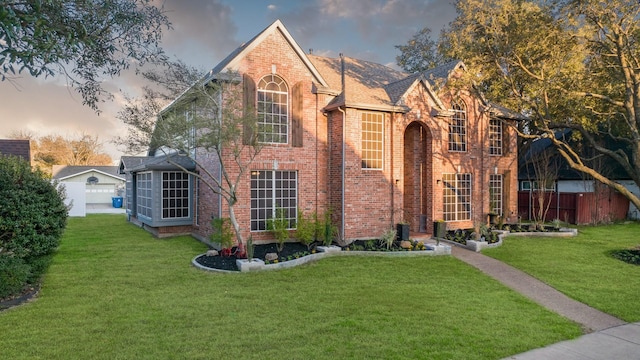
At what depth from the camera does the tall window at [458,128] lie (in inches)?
715

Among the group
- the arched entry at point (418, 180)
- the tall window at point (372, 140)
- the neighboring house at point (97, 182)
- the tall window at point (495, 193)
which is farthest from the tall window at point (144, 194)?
the neighboring house at point (97, 182)

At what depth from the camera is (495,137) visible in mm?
20047

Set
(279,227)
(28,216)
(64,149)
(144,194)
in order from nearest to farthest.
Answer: (28,216), (279,227), (144,194), (64,149)

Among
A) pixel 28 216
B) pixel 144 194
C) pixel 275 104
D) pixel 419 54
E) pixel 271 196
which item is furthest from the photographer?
pixel 419 54

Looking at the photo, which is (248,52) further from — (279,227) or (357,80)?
(279,227)

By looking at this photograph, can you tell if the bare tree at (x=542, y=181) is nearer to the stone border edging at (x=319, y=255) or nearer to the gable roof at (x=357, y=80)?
the stone border edging at (x=319, y=255)

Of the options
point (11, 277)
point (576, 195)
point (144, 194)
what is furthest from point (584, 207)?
point (11, 277)

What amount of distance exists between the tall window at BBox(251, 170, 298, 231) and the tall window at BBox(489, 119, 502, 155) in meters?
10.8

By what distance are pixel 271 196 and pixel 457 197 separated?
892 centimetres

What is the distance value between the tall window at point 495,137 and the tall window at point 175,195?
1487 cm

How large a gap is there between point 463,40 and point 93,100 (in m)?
13.1

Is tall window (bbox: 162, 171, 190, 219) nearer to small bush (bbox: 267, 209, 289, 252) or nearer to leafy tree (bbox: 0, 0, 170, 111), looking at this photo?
small bush (bbox: 267, 209, 289, 252)

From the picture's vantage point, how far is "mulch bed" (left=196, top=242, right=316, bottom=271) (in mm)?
11516

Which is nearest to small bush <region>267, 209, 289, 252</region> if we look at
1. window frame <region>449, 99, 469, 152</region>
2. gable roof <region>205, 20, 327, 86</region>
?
gable roof <region>205, 20, 327, 86</region>
